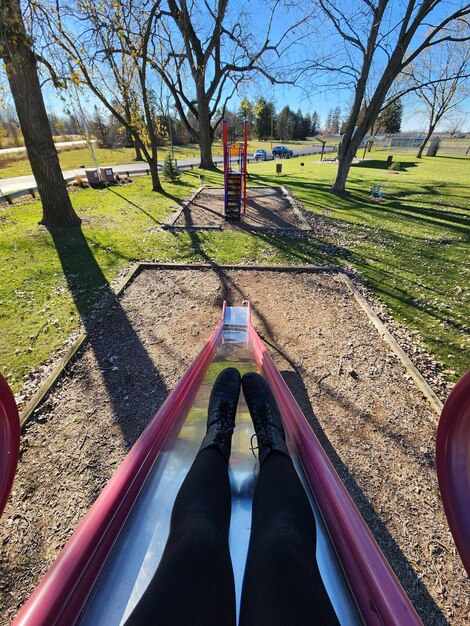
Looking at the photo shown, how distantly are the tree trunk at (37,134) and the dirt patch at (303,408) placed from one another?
4.75 meters

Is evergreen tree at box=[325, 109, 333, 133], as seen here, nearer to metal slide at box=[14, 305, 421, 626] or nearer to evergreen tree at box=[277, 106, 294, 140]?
evergreen tree at box=[277, 106, 294, 140]

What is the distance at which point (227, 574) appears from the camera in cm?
137

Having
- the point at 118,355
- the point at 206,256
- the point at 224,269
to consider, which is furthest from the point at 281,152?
the point at 118,355

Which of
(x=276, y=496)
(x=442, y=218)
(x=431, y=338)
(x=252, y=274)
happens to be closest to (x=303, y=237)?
(x=252, y=274)

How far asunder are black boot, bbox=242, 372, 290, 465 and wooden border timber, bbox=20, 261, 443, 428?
6.65ft

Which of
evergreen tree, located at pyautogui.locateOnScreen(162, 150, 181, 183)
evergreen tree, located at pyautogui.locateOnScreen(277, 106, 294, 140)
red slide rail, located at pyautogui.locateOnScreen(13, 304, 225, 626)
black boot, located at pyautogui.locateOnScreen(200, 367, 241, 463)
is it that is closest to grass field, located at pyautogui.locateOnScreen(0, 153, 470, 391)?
red slide rail, located at pyautogui.locateOnScreen(13, 304, 225, 626)

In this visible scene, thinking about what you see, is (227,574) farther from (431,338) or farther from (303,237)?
(303,237)

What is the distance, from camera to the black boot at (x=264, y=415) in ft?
6.75

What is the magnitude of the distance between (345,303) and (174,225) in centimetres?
587

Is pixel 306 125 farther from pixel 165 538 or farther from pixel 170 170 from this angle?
pixel 165 538

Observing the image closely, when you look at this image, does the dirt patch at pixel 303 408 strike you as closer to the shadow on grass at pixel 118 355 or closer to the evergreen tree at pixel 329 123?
the shadow on grass at pixel 118 355

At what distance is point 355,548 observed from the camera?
4.65 feet

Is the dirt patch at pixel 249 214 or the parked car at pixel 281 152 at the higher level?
the parked car at pixel 281 152

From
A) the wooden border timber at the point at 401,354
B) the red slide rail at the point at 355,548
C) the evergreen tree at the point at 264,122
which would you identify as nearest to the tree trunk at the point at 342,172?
the wooden border timber at the point at 401,354
